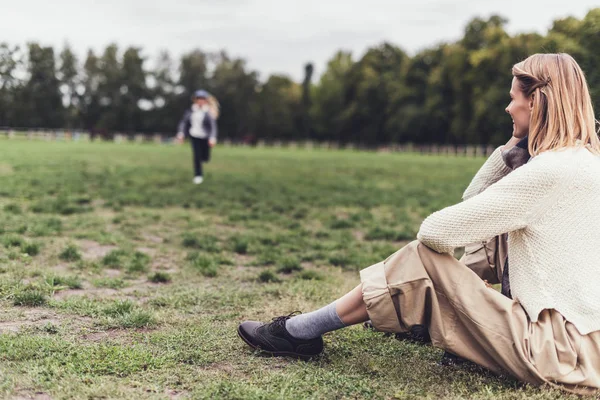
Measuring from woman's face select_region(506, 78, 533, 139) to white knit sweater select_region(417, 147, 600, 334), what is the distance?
1.21ft

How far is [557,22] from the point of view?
7.21 m

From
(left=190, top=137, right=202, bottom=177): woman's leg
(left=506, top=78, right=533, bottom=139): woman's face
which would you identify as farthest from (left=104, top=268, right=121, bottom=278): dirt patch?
(left=190, top=137, right=202, bottom=177): woman's leg

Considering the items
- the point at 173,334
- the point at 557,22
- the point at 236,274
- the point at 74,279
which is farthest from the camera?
the point at 557,22

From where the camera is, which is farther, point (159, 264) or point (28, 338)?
point (159, 264)

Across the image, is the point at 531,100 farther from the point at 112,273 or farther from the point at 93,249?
the point at 93,249

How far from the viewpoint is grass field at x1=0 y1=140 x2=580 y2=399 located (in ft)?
11.5

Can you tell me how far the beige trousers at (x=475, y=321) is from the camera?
3.15 meters

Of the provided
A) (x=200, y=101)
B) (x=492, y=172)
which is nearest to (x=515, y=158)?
(x=492, y=172)

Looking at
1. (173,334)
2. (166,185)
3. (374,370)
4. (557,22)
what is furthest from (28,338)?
(166,185)

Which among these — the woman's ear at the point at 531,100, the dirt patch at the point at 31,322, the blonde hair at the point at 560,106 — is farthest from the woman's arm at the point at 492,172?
the dirt patch at the point at 31,322

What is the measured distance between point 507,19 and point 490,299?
68.1 meters

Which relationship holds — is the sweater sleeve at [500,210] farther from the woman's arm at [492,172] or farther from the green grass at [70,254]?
the green grass at [70,254]

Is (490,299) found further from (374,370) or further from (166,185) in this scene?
(166,185)

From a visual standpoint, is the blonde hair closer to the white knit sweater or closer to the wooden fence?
the white knit sweater
